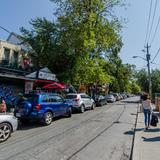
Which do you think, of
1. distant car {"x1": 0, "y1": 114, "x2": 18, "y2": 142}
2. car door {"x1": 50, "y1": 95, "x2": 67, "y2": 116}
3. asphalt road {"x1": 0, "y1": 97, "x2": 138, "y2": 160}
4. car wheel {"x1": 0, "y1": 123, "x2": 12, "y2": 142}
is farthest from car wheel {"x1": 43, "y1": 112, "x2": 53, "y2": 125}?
car wheel {"x1": 0, "y1": 123, "x2": 12, "y2": 142}

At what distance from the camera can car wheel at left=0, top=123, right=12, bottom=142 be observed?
9.57 meters

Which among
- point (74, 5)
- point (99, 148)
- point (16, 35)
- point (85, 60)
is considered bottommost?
point (99, 148)

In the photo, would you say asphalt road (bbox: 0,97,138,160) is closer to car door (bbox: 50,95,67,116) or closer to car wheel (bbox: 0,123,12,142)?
car wheel (bbox: 0,123,12,142)

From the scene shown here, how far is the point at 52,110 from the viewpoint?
1487 centimetres

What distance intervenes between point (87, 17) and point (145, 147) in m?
24.9

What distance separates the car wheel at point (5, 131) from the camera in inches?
377

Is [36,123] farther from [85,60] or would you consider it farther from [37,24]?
[37,24]

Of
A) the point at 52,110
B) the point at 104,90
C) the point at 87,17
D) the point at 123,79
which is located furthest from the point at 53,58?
the point at 123,79

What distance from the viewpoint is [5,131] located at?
9.76 metres

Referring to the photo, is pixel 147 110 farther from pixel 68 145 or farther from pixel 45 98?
pixel 45 98

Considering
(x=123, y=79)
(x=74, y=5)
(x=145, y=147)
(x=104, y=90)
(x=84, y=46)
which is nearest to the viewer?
(x=145, y=147)

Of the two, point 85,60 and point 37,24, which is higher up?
point 37,24

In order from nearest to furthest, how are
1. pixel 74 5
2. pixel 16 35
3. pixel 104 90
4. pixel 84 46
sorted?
pixel 84 46 → pixel 74 5 → pixel 16 35 → pixel 104 90

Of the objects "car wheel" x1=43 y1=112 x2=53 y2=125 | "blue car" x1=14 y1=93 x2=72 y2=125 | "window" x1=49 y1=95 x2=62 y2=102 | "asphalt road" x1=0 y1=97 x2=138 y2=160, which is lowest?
"asphalt road" x1=0 y1=97 x2=138 y2=160
